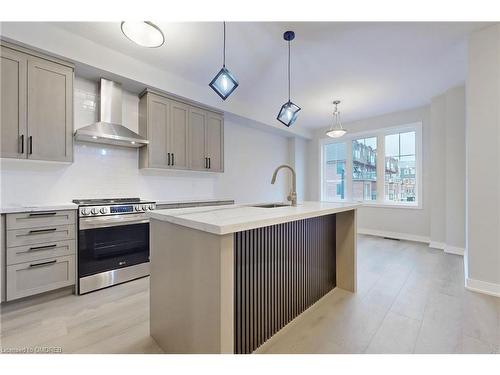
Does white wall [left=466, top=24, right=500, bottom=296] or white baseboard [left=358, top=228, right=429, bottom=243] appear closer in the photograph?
white wall [left=466, top=24, right=500, bottom=296]

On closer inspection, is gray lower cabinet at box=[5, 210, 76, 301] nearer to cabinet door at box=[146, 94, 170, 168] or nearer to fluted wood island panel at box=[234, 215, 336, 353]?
cabinet door at box=[146, 94, 170, 168]

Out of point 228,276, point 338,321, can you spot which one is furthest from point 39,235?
point 338,321

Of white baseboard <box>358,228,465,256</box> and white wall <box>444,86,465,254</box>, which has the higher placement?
white wall <box>444,86,465,254</box>

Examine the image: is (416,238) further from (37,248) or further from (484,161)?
(37,248)

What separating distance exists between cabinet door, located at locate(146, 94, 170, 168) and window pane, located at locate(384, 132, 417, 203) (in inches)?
184

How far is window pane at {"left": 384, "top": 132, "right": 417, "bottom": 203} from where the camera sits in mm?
4719

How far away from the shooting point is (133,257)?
104 inches

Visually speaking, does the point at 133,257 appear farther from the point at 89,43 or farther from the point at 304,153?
the point at 304,153

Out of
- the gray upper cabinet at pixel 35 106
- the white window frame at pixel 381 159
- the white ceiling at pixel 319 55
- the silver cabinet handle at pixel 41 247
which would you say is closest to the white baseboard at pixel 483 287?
the white window frame at pixel 381 159

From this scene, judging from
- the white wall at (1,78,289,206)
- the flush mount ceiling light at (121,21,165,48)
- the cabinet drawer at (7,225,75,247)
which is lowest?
the cabinet drawer at (7,225,75,247)

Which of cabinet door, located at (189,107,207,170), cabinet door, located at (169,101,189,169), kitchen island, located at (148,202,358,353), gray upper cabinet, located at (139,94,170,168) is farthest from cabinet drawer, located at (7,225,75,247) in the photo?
cabinet door, located at (189,107,207,170)

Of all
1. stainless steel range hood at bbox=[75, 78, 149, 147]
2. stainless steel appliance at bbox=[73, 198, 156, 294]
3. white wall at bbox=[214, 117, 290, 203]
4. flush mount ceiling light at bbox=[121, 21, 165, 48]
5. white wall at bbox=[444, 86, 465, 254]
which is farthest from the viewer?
white wall at bbox=[214, 117, 290, 203]

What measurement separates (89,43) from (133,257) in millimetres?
2431

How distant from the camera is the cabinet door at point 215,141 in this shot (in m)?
3.70
